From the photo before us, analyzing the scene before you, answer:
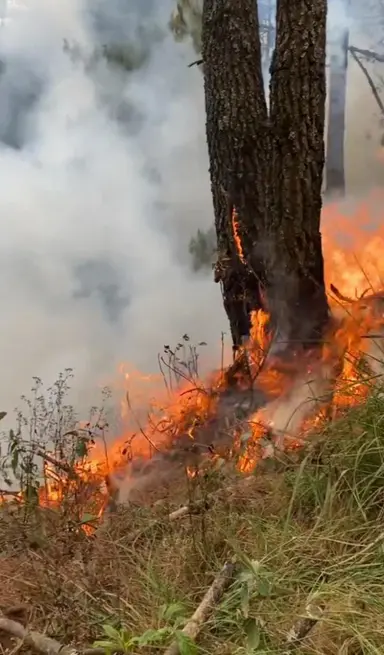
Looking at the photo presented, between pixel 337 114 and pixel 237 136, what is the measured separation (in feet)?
3.82

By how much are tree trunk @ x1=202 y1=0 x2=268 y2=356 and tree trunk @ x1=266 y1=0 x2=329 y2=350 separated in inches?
3.8

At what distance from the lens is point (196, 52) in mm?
4906

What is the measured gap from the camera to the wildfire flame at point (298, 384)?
298 centimetres

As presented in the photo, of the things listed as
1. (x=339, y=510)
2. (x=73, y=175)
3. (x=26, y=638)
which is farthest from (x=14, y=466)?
(x=73, y=175)

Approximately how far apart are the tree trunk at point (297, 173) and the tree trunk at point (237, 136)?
10cm

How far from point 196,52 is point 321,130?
1612 millimetres

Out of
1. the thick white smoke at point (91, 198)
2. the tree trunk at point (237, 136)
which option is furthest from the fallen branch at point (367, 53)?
the tree trunk at point (237, 136)

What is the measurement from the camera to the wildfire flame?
2.98m

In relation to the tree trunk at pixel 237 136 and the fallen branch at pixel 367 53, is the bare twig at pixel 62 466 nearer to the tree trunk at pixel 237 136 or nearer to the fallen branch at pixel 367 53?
the tree trunk at pixel 237 136

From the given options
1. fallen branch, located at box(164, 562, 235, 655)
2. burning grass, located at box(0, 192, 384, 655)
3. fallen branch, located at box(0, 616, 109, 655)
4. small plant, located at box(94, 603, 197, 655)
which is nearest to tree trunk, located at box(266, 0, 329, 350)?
burning grass, located at box(0, 192, 384, 655)

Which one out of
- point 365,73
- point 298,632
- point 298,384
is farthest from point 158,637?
point 365,73

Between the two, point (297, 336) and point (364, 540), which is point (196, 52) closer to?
point (297, 336)

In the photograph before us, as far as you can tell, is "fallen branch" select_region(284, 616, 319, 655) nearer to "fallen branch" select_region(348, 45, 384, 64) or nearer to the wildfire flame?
the wildfire flame

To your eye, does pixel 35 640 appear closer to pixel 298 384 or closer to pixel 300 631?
pixel 300 631
